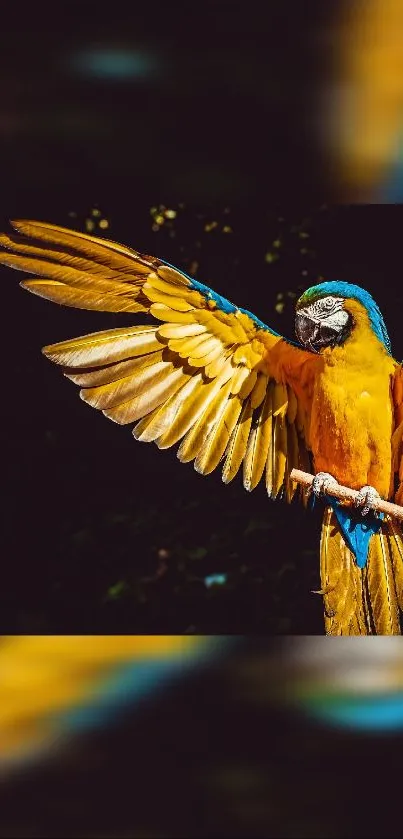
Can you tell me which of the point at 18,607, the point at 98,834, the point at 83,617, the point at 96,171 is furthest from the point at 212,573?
the point at 98,834

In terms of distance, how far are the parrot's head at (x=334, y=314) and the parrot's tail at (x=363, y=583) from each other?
17.6 inches

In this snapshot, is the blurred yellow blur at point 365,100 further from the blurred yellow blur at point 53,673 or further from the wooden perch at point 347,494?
the blurred yellow blur at point 53,673

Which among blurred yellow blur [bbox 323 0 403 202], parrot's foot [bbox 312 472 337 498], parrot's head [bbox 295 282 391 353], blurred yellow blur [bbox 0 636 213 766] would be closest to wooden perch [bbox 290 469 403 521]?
parrot's foot [bbox 312 472 337 498]

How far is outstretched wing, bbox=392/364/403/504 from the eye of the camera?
7.57 feet

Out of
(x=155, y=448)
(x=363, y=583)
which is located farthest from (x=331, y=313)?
(x=155, y=448)

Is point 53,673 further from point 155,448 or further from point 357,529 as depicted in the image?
point 155,448

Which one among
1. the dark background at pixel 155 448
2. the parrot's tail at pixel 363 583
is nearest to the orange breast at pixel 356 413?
the parrot's tail at pixel 363 583

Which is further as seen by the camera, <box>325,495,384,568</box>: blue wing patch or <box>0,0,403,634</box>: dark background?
<box>0,0,403,634</box>: dark background

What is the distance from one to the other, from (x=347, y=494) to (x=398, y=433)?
198 millimetres

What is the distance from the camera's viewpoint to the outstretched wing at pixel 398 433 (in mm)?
2309

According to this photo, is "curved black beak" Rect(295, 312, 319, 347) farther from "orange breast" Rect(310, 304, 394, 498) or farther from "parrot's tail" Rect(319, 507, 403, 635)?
"parrot's tail" Rect(319, 507, 403, 635)

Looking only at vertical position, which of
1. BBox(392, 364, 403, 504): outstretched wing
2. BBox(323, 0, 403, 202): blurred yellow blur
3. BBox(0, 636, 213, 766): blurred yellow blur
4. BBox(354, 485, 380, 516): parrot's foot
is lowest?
BBox(0, 636, 213, 766): blurred yellow blur

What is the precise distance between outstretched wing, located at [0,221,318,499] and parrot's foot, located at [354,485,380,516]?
→ 0.59ft

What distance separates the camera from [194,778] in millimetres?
1328
